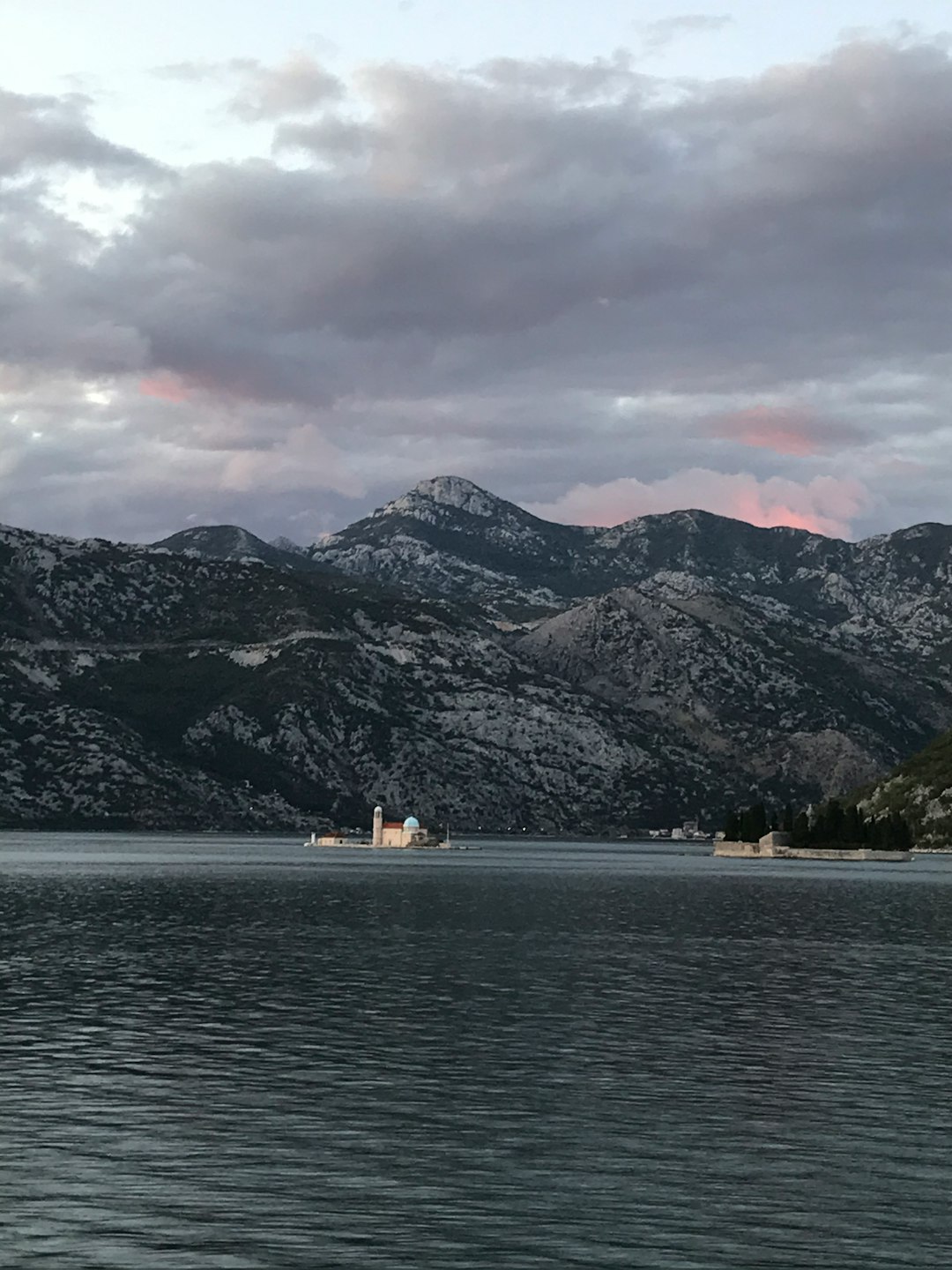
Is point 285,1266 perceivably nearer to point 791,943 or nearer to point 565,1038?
point 565,1038

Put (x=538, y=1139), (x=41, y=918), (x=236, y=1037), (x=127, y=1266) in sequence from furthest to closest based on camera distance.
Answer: (x=41, y=918), (x=236, y=1037), (x=538, y=1139), (x=127, y=1266)

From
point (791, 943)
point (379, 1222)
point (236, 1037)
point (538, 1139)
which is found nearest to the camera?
point (379, 1222)

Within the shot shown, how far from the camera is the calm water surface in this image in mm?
40938

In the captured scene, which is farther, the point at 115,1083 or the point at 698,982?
the point at 698,982

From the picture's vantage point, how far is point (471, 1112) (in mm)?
57656

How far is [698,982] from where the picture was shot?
336ft

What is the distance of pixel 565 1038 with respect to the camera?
75.7m

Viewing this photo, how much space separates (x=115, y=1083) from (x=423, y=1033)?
1784cm

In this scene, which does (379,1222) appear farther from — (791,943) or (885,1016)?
(791,943)

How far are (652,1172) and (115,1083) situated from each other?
76.0ft

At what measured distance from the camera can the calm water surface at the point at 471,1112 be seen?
40938 millimetres

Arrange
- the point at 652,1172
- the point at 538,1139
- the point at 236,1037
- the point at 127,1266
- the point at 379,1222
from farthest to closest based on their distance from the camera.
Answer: the point at 236,1037 < the point at 538,1139 < the point at 652,1172 < the point at 379,1222 < the point at 127,1266

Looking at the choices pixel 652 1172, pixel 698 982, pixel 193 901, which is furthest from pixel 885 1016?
pixel 193 901

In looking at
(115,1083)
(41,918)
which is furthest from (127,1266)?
(41,918)
